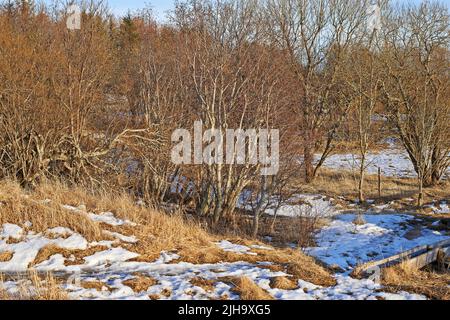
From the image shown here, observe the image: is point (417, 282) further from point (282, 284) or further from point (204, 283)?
point (204, 283)

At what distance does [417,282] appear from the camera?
602 centimetres

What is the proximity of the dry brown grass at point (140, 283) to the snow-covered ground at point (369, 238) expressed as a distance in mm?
3985

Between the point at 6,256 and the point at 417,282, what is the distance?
5593 millimetres

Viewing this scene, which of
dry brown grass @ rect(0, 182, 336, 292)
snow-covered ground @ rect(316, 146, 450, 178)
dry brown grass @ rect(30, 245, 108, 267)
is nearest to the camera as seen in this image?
dry brown grass @ rect(30, 245, 108, 267)

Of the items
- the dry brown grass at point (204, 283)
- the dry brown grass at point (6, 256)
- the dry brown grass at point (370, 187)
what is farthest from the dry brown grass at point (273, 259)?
the dry brown grass at point (370, 187)

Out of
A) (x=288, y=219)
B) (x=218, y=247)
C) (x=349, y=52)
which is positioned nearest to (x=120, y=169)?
(x=288, y=219)

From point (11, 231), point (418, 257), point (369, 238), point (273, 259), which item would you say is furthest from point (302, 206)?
point (11, 231)

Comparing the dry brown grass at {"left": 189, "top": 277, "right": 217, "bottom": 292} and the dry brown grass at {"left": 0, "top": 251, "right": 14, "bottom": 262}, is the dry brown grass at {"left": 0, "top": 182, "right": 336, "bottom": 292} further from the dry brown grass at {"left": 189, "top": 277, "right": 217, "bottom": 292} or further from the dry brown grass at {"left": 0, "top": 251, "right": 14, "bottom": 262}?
the dry brown grass at {"left": 189, "top": 277, "right": 217, "bottom": 292}

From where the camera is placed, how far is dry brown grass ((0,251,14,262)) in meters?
5.70

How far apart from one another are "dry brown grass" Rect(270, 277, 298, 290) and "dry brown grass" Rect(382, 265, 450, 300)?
1.09m

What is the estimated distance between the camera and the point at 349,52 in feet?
59.7

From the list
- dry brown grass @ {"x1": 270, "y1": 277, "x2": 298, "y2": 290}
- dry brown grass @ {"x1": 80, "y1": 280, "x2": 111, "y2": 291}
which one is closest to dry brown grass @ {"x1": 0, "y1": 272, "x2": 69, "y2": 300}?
dry brown grass @ {"x1": 80, "y1": 280, "x2": 111, "y2": 291}
